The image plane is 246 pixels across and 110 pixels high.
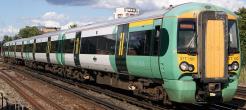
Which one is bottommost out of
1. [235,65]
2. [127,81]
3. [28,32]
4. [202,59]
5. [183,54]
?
[127,81]

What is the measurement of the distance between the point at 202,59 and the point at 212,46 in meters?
0.47

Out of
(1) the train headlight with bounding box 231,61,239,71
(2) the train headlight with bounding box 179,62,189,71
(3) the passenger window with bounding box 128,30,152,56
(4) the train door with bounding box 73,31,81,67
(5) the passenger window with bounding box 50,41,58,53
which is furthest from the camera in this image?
(5) the passenger window with bounding box 50,41,58,53

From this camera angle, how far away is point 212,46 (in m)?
12.2

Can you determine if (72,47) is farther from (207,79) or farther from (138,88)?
(207,79)

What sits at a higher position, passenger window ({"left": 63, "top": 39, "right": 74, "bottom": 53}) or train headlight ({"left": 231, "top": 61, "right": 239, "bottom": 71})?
passenger window ({"left": 63, "top": 39, "right": 74, "bottom": 53})

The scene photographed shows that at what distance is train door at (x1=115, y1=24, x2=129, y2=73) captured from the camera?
1534 cm

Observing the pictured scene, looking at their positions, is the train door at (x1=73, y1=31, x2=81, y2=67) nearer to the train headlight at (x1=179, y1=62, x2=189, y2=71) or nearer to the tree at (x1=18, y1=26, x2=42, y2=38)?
the train headlight at (x1=179, y1=62, x2=189, y2=71)

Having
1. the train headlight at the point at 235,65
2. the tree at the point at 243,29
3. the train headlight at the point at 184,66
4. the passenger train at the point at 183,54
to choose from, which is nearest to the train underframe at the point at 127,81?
the passenger train at the point at 183,54

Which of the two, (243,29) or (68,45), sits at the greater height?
(243,29)

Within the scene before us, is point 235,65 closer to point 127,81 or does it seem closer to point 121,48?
point 121,48

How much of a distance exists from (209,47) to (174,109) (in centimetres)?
229

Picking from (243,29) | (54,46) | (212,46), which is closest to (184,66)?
(212,46)

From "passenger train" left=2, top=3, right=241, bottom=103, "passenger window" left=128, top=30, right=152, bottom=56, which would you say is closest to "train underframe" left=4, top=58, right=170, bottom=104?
"passenger train" left=2, top=3, right=241, bottom=103

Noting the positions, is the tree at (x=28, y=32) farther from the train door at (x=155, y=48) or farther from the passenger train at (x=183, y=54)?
the train door at (x=155, y=48)
